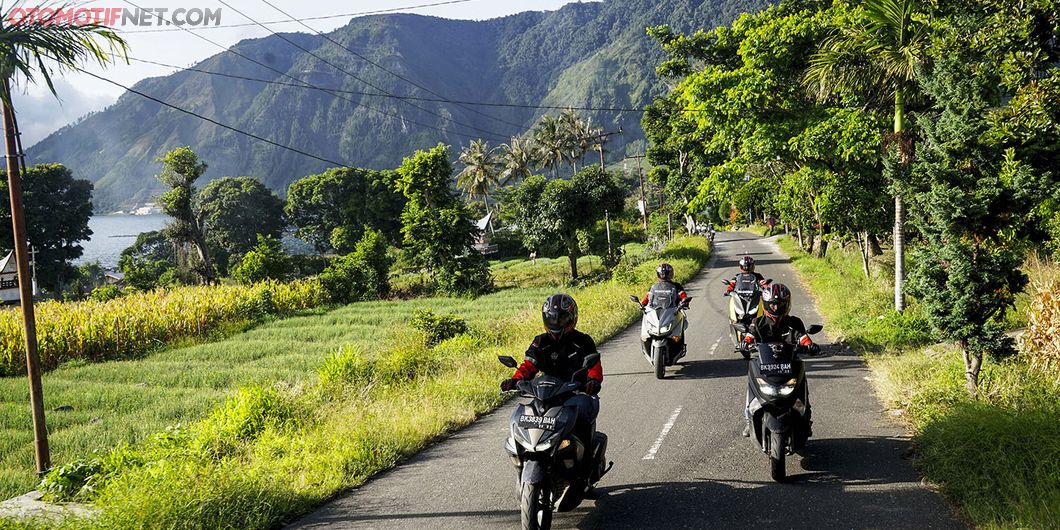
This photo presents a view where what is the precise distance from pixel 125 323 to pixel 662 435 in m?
21.1

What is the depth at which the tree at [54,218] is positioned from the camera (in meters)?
48.4

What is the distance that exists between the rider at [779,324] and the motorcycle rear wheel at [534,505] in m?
2.73

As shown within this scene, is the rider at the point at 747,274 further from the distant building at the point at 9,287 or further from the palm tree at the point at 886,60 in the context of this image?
the distant building at the point at 9,287

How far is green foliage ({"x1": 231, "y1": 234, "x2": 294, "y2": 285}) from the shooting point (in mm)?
36000

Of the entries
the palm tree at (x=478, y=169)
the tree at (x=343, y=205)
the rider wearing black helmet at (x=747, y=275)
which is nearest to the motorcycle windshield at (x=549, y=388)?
the rider wearing black helmet at (x=747, y=275)

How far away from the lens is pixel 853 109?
1526 cm

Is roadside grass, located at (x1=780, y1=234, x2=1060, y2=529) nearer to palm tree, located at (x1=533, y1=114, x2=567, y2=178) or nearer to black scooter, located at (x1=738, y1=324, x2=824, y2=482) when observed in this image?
black scooter, located at (x1=738, y1=324, x2=824, y2=482)

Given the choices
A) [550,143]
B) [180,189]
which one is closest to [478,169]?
[550,143]

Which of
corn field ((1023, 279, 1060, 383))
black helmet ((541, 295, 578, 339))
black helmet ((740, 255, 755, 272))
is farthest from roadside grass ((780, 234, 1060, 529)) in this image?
black helmet ((541, 295, 578, 339))

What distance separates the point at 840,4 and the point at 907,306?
8778 millimetres

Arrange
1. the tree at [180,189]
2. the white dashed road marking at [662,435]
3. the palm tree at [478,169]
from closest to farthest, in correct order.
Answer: the white dashed road marking at [662,435] < the tree at [180,189] < the palm tree at [478,169]

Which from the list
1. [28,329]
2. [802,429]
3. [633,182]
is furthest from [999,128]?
[633,182]

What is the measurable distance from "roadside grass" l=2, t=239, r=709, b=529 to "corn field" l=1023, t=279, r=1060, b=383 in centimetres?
735

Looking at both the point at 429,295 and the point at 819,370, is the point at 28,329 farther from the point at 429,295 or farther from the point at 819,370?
the point at 429,295
